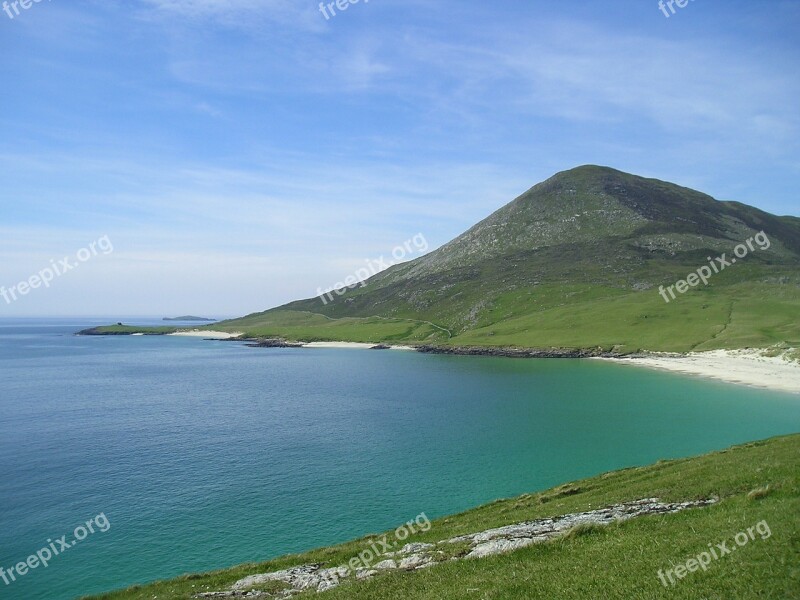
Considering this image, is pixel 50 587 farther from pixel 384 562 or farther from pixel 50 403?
pixel 50 403

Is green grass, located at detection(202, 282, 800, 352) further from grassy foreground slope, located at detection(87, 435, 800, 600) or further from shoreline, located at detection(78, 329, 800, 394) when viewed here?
grassy foreground slope, located at detection(87, 435, 800, 600)

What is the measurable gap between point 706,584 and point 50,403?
114 meters

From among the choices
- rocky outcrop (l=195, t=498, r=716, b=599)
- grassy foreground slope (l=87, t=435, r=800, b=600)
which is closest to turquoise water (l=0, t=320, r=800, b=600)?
grassy foreground slope (l=87, t=435, r=800, b=600)

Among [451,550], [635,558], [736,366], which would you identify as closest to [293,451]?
[451,550]

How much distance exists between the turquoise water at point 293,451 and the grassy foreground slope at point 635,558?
29.5 feet

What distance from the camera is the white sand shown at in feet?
323

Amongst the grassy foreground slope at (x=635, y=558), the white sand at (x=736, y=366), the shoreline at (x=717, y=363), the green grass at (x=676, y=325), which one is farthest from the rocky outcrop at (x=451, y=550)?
the green grass at (x=676, y=325)

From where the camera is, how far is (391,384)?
4577 inches

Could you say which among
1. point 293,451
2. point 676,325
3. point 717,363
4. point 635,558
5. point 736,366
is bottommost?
point 736,366

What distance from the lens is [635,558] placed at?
18.5 meters

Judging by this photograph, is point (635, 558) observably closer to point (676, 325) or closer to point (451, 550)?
point (451, 550)

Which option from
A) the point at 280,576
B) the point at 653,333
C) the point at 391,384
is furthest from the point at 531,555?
the point at 653,333

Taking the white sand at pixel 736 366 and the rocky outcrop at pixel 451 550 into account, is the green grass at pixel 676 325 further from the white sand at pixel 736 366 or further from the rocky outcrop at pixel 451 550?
the rocky outcrop at pixel 451 550

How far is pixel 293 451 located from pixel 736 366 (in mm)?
107750
